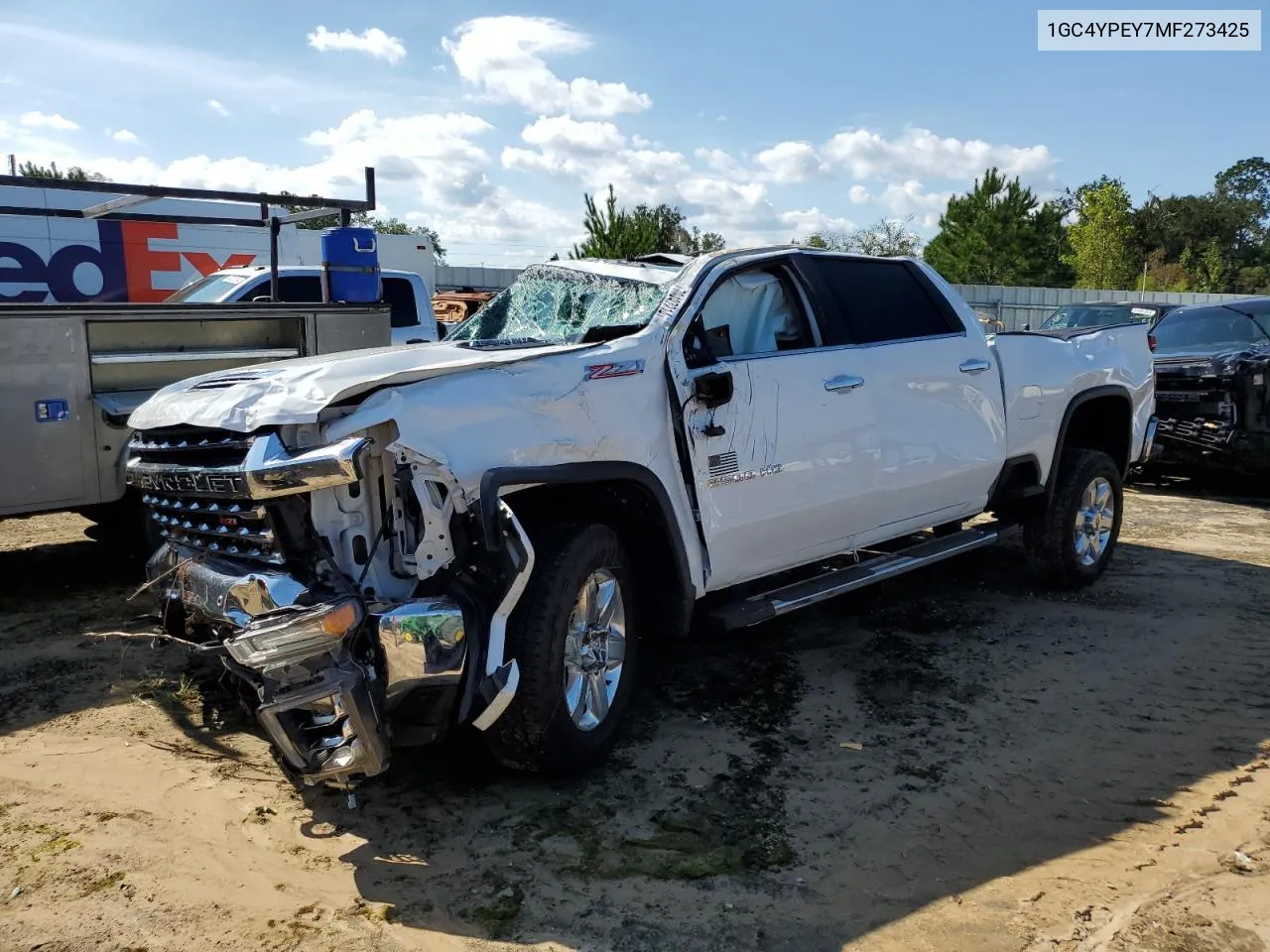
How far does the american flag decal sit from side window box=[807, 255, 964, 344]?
1196 mm

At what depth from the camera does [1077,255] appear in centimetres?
4850

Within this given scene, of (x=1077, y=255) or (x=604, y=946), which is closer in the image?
(x=604, y=946)

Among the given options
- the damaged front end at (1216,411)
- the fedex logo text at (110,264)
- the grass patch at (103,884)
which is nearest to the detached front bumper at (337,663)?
the grass patch at (103,884)

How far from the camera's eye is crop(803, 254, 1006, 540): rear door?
519 cm

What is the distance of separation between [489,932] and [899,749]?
198 centimetres

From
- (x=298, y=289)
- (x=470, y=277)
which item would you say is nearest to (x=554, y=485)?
(x=298, y=289)

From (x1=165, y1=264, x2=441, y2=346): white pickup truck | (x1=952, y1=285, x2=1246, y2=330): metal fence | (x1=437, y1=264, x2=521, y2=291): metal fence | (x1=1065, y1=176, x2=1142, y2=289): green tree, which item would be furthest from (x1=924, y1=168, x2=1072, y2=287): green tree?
(x1=165, y1=264, x2=441, y2=346): white pickup truck

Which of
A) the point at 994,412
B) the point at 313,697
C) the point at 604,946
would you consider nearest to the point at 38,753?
the point at 313,697

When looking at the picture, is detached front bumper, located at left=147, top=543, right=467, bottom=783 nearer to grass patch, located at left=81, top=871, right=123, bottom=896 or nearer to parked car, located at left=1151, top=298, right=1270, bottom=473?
grass patch, located at left=81, top=871, right=123, bottom=896

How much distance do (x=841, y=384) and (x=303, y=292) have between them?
6.76 metres

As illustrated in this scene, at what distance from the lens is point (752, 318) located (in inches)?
191

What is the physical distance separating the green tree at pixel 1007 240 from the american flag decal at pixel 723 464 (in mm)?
53150

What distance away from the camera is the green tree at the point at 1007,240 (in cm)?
5509

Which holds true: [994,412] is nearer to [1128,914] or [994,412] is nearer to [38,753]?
[1128,914]
